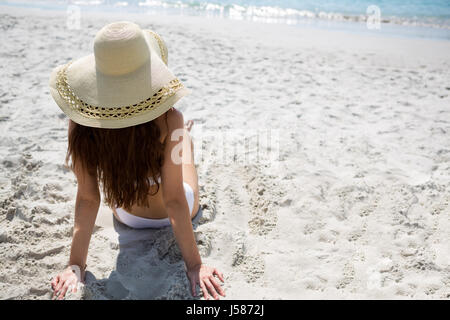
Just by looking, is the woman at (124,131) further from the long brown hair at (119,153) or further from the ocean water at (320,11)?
the ocean water at (320,11)

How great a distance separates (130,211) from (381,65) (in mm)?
4288

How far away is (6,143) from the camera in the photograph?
295cm

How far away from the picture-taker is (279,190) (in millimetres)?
2576

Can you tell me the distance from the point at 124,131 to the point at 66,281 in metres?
0.82

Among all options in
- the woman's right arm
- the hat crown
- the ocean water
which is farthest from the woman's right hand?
the ocean water

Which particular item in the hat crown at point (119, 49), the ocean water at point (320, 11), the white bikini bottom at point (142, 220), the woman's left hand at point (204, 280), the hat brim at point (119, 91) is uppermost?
the ocean water at point (320, 11)

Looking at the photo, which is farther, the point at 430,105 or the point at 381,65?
the point at 381,65

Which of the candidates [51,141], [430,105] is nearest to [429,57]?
[430,105]

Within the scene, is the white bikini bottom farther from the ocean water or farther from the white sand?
the ocean water

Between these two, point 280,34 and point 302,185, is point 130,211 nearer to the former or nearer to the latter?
point 302,185

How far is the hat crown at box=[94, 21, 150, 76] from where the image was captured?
1.29 metres

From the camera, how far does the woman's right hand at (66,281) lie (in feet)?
5.72

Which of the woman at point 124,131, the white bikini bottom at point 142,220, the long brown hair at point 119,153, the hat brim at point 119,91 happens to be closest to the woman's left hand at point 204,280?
the woman at point 124,131

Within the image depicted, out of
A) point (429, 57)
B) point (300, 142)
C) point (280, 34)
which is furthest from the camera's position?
point (280, 34)
